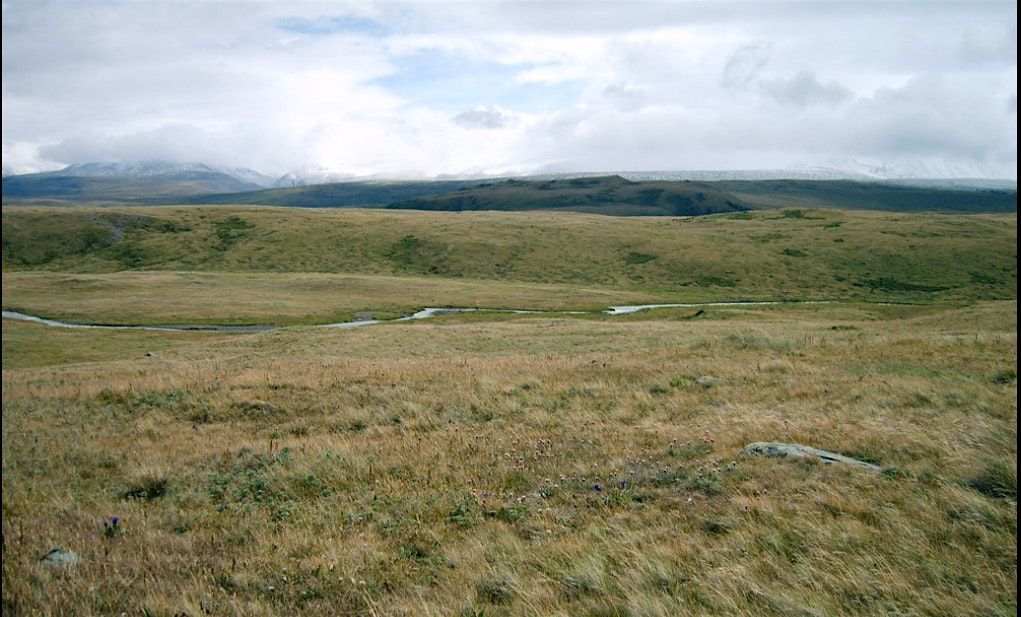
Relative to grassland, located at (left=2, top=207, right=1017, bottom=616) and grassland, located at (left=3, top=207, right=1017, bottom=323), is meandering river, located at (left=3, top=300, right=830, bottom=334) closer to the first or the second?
grassland, located at (left=3, top=207, right=1017, bottom=323)

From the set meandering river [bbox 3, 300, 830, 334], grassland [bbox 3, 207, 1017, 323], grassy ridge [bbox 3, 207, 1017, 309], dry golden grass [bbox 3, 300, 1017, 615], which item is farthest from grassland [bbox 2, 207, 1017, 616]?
grassy ridge [bbox 3, 207, 1017, 309]

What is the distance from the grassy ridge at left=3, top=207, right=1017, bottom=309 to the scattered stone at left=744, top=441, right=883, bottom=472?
8614 cm

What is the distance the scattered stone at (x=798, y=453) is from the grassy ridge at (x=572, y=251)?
86.1 meters

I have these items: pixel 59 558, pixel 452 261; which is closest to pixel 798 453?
pixel 59 558

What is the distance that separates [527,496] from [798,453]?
13.9ft

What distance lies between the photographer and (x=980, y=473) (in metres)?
8.20

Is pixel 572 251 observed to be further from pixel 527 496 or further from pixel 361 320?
pixel 527 496

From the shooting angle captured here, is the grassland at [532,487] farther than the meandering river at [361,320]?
No

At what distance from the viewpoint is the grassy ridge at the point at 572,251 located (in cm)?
10469

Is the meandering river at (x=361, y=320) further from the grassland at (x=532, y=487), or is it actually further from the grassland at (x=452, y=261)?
the grassland at (x=532, y=487)

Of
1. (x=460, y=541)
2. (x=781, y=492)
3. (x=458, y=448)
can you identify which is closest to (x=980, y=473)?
(x=781, y=492)

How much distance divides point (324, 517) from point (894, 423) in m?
9.83

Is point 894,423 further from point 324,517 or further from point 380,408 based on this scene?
point 380,408

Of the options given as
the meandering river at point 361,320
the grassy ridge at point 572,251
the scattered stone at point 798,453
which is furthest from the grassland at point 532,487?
A: the grassy ridge at point 572,251
